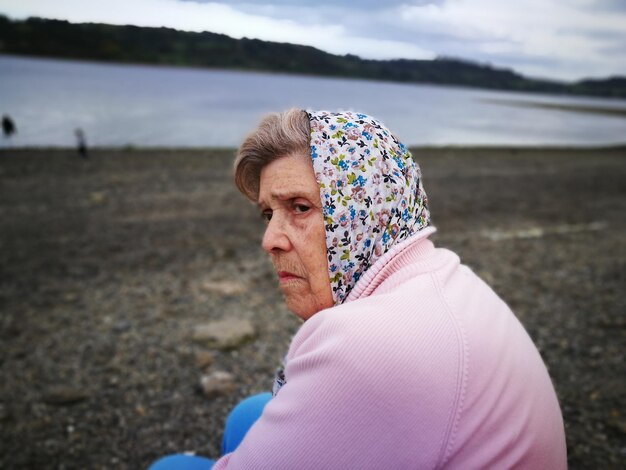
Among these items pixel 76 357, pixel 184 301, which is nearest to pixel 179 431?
pixel 76 357

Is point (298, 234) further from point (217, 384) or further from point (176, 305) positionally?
point (176, 305)

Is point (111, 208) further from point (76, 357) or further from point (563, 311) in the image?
point (563, 311)

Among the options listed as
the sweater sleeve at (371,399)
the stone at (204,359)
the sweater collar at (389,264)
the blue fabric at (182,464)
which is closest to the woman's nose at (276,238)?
the sweater collar at (389,264)

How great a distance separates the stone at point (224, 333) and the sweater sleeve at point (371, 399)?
144 inches

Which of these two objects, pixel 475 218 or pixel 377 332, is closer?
pixel 377 332

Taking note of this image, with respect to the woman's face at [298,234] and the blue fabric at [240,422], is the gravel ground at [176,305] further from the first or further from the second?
the woman's face at [298,234]

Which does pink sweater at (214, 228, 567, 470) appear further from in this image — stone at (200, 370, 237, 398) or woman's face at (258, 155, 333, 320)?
stone at (200, 370, 237, 398)

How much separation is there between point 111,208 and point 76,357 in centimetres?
655

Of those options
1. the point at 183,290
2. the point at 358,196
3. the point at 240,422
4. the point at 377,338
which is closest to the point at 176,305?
the point at 183,290

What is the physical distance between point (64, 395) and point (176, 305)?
1892mm

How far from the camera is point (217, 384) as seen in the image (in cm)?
396

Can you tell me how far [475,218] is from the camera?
33.1ft

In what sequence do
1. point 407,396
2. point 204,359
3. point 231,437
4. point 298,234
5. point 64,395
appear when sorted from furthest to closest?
point 204,359
point 64,395
point 231,437
point 298,234
point 407,396

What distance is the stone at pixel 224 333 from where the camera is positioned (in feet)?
15.4
